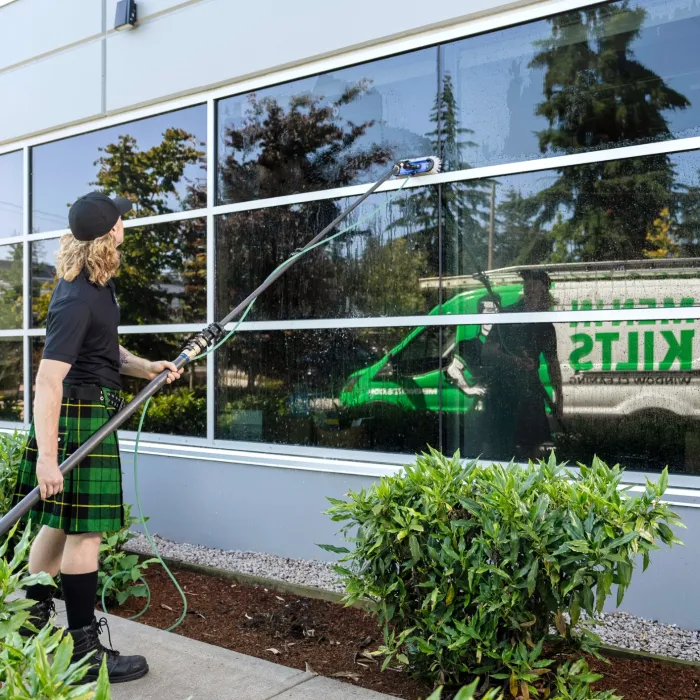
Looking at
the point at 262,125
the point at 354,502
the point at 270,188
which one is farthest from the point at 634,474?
the point at 262,125

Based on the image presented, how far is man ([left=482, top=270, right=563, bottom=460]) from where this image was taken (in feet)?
14.6

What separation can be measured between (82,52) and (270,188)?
244 centimetres

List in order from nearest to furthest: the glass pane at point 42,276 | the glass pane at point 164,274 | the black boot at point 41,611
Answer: the black boot at point 41,611 → the glass pane at point 164,274 → the glass pane at point 42,276

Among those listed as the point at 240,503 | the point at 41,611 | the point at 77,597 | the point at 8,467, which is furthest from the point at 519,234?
the point at 8,467

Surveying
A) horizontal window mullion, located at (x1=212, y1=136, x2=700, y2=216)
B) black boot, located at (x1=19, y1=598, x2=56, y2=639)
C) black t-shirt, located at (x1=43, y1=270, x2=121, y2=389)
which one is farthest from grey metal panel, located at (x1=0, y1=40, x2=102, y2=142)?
black boot, located at (x1=19, y1=598, x2=56, y2=639)

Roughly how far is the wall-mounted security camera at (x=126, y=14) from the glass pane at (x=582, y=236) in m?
3.17

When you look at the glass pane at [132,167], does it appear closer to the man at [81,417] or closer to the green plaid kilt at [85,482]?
the man at [81,417]

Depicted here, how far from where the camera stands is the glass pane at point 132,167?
6.12m

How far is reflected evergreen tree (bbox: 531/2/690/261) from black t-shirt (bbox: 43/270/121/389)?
254 centimetres

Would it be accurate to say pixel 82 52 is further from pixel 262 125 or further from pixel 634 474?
pixel 634 474

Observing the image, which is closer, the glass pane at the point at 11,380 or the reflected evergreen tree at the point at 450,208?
the reflected evergreen tree at the point at 450,208

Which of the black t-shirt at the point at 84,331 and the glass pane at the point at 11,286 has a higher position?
the glass pane at the point at 11,286

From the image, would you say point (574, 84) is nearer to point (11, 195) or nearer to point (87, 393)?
point (87, 393)

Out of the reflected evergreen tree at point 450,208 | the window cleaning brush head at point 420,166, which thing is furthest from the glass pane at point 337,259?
the window cleaning brush head at point 420,166
